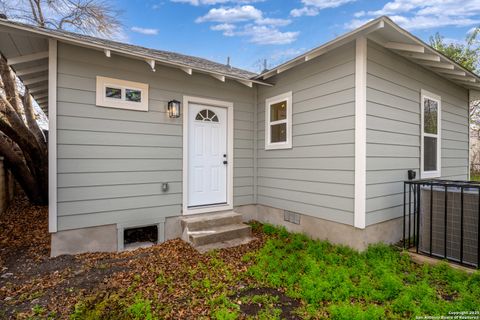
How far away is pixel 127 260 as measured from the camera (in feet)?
11.3

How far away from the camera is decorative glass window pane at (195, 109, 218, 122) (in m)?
4.67

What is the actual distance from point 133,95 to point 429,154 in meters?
5.63

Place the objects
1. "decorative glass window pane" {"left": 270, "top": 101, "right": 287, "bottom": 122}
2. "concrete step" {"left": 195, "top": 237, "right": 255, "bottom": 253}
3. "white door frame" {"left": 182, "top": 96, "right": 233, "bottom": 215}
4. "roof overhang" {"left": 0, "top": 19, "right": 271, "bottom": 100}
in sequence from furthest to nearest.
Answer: "decorative glass window pane" {"left": 270, "top": 101, "right": 287, "bottom": 122}, "white door frame" {"left": 182, "top": 96, "right": 233, "bottom": 215}, "concrete step" {"left": 195, "top": 237, "right": 255, "bottom": 253}, "roof overhang" {"left": 0, "top": 19, "right": 271, "bottom": 100}

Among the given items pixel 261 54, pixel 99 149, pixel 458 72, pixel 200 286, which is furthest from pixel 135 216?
pixel 261 54

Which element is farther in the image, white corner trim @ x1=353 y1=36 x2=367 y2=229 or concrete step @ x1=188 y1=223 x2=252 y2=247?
concrete step @ x1=188 y1=223 x2=252 y2=247

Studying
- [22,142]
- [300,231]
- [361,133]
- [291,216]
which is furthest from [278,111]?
[22,142]

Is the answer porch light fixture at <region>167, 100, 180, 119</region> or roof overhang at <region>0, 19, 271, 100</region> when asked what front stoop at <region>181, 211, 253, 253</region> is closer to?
porch light fixture at <region>167, 100, 180, 119</region>

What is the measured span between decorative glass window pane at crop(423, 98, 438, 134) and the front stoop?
3.98m

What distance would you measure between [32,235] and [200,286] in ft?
11.8

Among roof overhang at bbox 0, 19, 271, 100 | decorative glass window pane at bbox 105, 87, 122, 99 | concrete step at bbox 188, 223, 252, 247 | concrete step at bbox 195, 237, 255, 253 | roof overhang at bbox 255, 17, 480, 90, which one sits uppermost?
roof overhang at bbox 255, 17, 480, 90

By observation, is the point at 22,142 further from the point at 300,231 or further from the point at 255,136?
the point at 300,231

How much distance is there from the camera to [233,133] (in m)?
5.04

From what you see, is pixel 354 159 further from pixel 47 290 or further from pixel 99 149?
pixel 47 290

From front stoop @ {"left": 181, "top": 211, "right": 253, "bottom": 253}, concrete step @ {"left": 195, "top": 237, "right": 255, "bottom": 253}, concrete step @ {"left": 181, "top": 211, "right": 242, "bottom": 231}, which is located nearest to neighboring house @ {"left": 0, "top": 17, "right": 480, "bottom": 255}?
concrete step @ {"left": 181, "top": 211, "right": 242, "bottom": 231}
